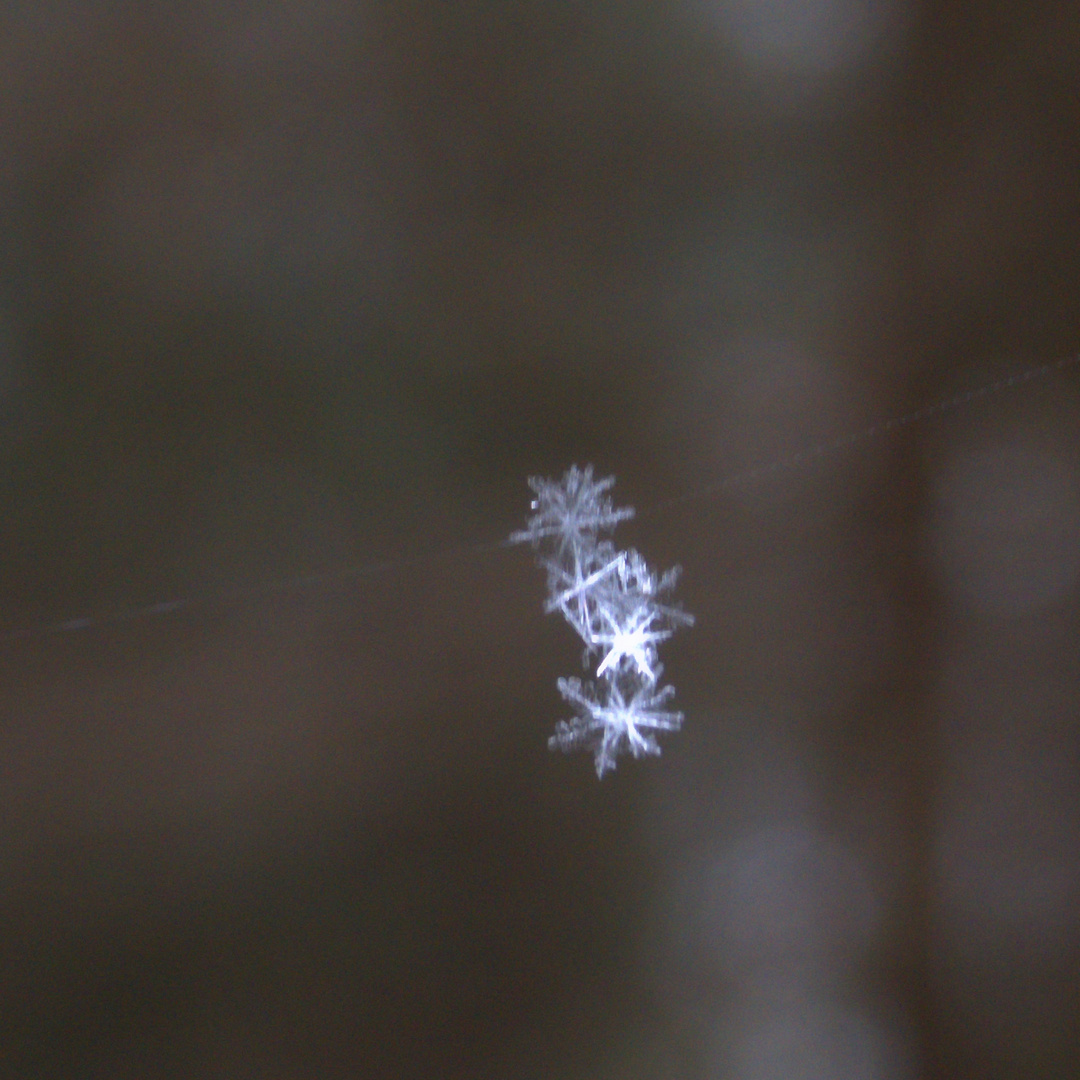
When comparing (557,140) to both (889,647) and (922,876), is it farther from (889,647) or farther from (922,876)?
(922,876)

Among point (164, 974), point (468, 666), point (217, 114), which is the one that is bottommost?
point (164, 974)

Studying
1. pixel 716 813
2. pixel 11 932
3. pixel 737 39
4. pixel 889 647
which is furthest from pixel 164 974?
pixel 737 39

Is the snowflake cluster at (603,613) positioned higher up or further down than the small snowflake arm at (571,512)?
further down

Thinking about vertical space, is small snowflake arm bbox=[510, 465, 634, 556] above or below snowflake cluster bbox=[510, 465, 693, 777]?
above

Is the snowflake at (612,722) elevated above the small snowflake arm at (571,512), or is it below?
below
